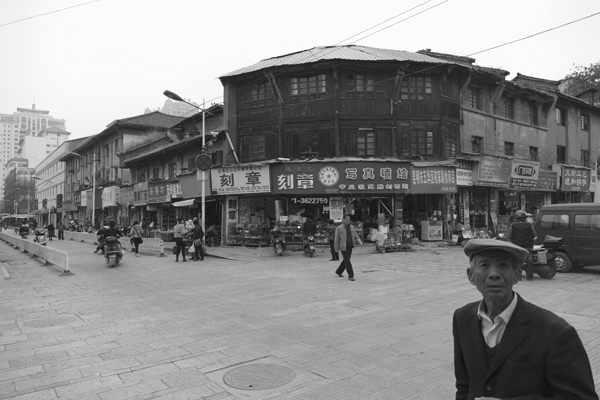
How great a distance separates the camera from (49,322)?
7207 mm

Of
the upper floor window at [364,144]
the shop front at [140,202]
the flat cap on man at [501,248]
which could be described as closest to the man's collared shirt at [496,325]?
the flat cap on man at [501,248]

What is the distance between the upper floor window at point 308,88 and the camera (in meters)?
21.8

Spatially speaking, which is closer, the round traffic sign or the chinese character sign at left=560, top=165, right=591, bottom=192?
the round traffic sign

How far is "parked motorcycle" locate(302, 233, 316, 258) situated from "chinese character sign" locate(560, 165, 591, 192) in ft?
70.2

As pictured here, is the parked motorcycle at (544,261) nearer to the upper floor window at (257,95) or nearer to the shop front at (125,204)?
the upper floor window at (257,95)

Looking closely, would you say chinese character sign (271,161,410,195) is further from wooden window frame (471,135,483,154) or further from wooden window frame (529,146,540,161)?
wooden window frame (529,146,540,161)

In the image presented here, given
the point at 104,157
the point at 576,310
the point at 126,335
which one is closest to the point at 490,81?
the point at 576,310

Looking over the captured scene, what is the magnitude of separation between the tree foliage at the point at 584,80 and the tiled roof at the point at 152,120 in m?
36.4

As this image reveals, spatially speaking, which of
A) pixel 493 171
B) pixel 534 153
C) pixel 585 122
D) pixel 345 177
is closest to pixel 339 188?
pixel 345 177

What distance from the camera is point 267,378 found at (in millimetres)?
4527

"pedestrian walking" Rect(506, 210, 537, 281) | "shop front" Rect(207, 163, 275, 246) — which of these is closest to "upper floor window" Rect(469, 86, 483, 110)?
"shop front" Rect(207, 163, 275, 246)

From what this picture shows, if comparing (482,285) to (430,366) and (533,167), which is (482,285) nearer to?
(430,366)

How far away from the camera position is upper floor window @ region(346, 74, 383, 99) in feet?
Answer: 70.7

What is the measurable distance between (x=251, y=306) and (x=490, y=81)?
22.3 metres
